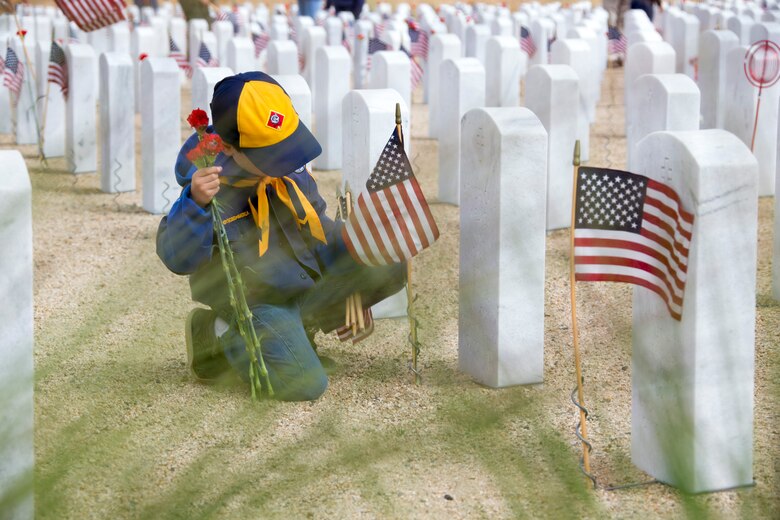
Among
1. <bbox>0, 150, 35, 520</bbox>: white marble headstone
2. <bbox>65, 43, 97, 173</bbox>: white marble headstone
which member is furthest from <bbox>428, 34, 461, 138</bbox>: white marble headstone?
<bbox>0, 150, 35, 520</bbox>: white marble headstone

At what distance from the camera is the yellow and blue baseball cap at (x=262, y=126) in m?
3.18

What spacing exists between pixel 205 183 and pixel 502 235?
896 millimetres

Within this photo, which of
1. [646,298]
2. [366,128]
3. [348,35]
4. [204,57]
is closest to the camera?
[646,298]

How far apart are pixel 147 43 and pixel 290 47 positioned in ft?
8.83

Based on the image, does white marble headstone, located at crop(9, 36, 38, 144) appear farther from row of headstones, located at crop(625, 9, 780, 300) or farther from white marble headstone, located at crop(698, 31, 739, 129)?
white marble headstone, located at crop(698, 31, 739, 129)

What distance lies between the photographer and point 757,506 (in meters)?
2.55

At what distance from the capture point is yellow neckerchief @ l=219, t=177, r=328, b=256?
11.2 feet

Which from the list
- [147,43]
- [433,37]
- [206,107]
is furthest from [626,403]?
[147,43]

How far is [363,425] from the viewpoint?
3.30 metres

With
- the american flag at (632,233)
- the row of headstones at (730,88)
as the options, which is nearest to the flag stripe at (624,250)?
the american flag at (632,233)

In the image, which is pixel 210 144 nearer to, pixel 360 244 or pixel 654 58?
pixel 360 244

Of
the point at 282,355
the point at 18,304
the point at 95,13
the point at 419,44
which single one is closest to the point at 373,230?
the point at 282,355

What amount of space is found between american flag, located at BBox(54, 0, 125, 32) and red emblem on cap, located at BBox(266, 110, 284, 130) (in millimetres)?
4450

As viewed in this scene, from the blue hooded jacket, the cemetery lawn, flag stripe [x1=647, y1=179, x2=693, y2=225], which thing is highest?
flag stripe [x1=647, y1=179, x2=693, y2=225]
